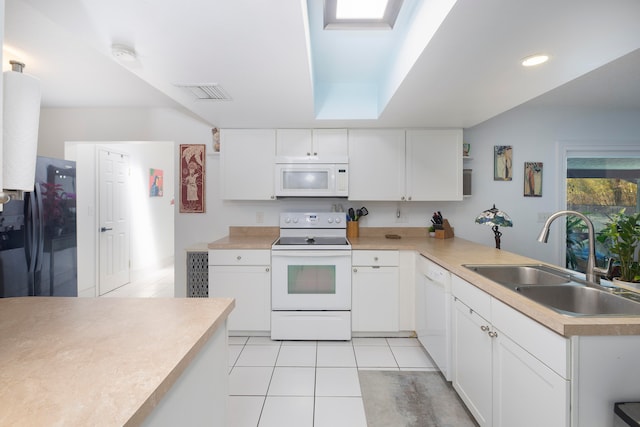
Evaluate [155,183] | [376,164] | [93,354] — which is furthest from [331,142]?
[155,183]

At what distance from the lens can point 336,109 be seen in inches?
106

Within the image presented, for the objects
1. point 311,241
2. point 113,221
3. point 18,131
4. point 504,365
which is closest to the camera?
point 18,131

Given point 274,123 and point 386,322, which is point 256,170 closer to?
point 274,123

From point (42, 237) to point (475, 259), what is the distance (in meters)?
3.76

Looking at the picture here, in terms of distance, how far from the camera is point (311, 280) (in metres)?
2.63

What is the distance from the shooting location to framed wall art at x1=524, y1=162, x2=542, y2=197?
10.4 ft

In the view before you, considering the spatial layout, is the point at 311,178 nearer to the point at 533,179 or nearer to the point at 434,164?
the point at 434,164

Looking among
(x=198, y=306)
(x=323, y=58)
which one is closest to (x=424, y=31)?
(x=323, y=58)

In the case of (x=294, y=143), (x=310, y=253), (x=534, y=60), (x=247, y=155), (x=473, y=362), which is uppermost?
(x=534, y=60)

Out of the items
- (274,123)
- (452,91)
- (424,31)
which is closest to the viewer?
(424,31)

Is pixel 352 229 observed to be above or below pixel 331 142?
below

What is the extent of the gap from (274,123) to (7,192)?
2.36 metres

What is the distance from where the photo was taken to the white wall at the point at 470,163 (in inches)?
125

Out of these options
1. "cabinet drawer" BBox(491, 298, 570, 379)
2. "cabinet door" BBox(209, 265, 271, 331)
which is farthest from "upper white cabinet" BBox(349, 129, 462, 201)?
"cabinet drawer" BBox(491, 298, 570, 379)
